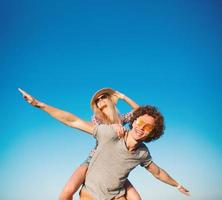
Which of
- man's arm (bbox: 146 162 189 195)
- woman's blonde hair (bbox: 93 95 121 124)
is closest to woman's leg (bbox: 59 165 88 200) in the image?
man's arm (bbox: 146 162 189 195)

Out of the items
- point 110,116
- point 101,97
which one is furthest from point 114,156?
point 101,97

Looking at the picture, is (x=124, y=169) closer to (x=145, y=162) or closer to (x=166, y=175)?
(x=145, y=162)

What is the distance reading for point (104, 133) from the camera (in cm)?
591

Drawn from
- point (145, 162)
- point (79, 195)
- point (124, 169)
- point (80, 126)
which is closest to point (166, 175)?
point (145, 162)

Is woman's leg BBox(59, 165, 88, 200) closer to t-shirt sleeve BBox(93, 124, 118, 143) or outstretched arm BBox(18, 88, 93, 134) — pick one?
t-shirt sleeve BBox(93, 124, 118, 143)

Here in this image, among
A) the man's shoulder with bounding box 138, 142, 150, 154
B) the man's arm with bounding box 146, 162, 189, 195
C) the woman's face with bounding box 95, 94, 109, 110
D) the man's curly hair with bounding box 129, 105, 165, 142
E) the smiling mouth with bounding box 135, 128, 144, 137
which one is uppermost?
the woman's face with bounding box 95, 94, 109, 110

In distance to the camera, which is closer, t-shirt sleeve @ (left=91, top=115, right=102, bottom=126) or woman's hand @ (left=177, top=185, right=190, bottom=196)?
woman's hand @ (left=177, top=185, right=190, bottom=196)

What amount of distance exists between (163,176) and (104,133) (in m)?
1.74

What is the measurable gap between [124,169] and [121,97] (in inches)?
108

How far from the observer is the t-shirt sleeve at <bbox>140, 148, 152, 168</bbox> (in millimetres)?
6414

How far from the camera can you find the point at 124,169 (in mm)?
6223

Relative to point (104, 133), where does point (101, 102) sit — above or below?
above

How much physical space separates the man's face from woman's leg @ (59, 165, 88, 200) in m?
1.20

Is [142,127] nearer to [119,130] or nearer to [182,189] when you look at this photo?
[119,130]
